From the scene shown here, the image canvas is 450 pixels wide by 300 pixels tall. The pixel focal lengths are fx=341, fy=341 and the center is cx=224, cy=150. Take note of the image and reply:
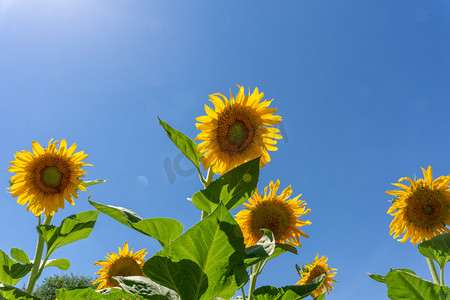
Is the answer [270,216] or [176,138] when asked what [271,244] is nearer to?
[176,138]

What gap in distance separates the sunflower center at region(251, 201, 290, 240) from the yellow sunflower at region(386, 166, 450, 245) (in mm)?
1254

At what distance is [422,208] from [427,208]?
50 mm

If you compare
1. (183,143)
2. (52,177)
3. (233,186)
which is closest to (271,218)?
(183,143)

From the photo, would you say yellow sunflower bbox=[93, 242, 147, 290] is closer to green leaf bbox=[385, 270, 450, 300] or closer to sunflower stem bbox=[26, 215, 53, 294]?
sunflower stem bbox=[26, 215, 53, 294]

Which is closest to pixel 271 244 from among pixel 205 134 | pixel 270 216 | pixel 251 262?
pixel 251 262

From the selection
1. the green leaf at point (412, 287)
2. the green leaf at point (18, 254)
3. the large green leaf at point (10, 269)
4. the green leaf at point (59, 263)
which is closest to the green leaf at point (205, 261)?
the green leaf at point (412, 287)

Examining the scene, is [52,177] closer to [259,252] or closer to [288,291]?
[288,291]

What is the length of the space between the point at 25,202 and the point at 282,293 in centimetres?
370

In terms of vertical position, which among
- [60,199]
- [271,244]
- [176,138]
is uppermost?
[60,199]

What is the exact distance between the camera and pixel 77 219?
9.60ft

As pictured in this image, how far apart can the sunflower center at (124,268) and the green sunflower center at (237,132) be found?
276 cm

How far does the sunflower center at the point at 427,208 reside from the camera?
12.3 feet

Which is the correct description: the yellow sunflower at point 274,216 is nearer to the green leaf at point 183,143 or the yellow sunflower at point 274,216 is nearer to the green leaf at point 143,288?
the green leaf at point 183,143

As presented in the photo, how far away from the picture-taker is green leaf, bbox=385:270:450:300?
1.94 m
